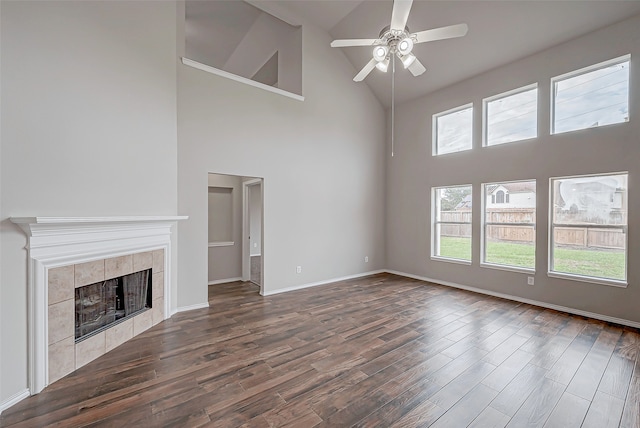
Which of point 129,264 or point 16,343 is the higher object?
point 129,264

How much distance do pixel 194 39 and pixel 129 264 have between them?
5.27 metres

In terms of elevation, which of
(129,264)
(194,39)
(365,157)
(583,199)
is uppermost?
(194,39)

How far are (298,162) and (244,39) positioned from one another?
10.4ft

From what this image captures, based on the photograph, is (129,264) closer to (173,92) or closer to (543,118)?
(173,92)

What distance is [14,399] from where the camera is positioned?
6.73 ft

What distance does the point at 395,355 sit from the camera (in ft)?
9.13

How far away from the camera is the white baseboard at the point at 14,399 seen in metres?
1.97

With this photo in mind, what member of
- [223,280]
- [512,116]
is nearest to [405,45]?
[512,116]

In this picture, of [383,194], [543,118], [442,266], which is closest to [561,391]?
[442,266]

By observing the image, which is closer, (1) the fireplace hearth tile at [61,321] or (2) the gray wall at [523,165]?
(1) the fireplace hearth tile at [61,321]

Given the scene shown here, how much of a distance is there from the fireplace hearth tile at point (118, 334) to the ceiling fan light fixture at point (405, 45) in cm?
421

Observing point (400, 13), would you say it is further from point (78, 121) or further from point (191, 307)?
point (191, 307)

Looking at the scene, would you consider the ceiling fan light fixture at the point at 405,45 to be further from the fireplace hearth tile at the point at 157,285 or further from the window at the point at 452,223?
the fireplace hearth tile at the point at 157,285

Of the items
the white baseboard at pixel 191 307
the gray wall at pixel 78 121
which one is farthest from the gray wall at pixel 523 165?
the gray wall at pixel 78 121
